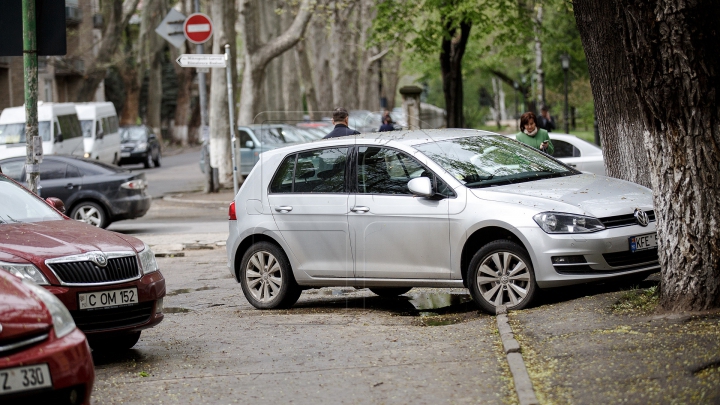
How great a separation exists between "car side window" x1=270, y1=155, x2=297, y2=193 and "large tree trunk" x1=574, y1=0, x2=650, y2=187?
350 centimetres

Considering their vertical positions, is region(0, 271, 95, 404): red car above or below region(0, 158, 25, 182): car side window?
below

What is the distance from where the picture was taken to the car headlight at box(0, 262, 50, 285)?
288 inches

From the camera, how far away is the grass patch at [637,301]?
7.89 m

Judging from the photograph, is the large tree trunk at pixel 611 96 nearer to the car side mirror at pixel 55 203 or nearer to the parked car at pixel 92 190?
the car side mirror at pixel 55 203

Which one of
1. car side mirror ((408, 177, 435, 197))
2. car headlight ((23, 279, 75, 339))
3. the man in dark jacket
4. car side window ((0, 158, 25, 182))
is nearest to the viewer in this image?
car headlight ((23, 279, 75, 339))

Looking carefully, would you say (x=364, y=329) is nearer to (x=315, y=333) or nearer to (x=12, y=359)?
(x=315, y=333)

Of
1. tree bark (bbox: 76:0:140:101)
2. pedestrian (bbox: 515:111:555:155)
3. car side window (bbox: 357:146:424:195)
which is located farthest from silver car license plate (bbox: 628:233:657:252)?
tree bark (bbox: 76:0:140:101)

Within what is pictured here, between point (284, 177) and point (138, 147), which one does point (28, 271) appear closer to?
point (284, 177)

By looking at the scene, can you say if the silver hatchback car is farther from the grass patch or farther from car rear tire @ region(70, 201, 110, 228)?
car rear tire @ region(70, 201, 110, 228)

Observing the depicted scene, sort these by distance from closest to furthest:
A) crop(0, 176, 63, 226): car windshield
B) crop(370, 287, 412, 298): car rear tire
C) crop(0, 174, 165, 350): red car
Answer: crop(0, 174, 165, 350): red car → crop(0, 176, 63, 226): car windshield → crop(370, 287, 412, 298): car rear tire

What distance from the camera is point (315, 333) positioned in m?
8.84

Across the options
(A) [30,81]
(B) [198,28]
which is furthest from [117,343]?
(B) [198,28]

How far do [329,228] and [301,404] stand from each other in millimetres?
3685

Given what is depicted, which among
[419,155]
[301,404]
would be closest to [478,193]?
[419,155]
